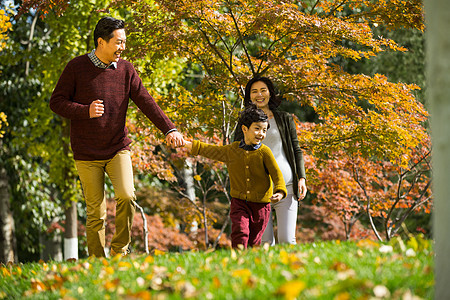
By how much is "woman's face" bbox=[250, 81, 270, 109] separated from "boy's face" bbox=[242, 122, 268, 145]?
0.41 meters

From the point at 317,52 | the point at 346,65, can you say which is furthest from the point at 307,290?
the point at 346,65

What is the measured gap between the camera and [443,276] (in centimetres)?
236

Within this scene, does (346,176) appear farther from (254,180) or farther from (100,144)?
(100,144)

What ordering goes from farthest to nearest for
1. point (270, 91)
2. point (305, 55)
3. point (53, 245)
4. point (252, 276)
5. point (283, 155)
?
point (53, 245), point (305, 55), point (270, 91), point (283, 155), point (252, 276)

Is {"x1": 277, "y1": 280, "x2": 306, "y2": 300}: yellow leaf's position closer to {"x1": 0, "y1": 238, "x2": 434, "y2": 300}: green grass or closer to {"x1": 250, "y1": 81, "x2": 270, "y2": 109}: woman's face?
{"x1": 0, "y1": 238, "x2": 434, "y2": 300}: green grass

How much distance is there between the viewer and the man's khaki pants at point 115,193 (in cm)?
467

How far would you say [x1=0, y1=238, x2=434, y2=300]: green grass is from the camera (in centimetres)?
260

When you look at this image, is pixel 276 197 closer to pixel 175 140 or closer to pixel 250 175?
pixel 250 175

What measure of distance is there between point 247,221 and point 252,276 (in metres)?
1.89

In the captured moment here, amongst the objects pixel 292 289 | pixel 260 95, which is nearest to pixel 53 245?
pixel 260 95

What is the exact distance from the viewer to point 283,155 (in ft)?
16.6

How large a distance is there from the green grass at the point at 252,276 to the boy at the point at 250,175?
0.71 meters

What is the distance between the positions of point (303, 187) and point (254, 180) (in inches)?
21.1

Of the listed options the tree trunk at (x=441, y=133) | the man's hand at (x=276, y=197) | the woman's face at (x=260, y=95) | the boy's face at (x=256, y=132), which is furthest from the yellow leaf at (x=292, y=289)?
the woman's face at (x=260, y=95)
